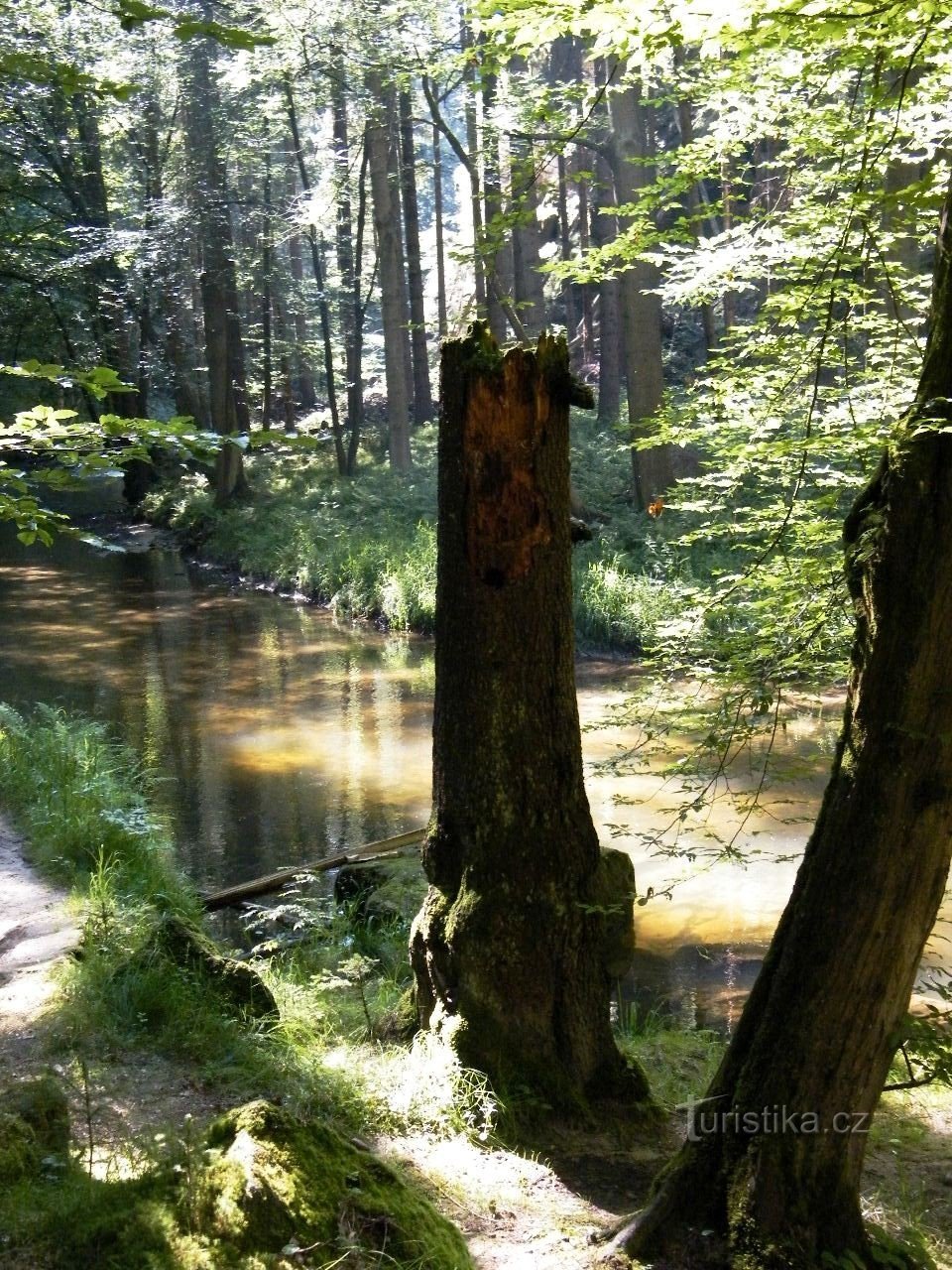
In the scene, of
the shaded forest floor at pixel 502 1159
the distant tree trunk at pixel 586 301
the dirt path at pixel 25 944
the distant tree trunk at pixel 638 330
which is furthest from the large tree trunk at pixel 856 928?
the distant tree trunk at pixel 586 301

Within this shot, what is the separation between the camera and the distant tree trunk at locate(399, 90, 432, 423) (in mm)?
28641

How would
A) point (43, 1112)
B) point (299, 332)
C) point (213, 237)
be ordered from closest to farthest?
point (43, 1112) < point (213, 237) < point (299, 332)

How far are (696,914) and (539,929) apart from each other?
387 centimetres

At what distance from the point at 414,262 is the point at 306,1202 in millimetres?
29502

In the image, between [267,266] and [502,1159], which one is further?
[267,266]

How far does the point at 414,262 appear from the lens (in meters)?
30.2

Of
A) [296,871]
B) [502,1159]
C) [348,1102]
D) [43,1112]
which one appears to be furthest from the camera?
[296,871]

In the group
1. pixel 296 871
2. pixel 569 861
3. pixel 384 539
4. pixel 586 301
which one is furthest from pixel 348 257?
pixel 569 861

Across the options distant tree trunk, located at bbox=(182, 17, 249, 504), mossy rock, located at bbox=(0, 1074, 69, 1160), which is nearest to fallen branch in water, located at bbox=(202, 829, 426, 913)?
mossy rock, located at bbox=(0, 1074, 69, 1160)

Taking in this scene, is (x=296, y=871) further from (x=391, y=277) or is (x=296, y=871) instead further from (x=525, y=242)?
(x=525, y=242)

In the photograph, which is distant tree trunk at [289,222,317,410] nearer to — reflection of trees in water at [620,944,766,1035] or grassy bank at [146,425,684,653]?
grassy bank at [146,425,684,653]

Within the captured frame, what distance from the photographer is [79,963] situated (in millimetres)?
5547

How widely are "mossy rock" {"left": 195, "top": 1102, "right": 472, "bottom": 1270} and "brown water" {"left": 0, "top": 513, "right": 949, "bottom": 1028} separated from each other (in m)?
1.44

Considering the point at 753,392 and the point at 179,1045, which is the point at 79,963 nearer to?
the point at 179,1045
